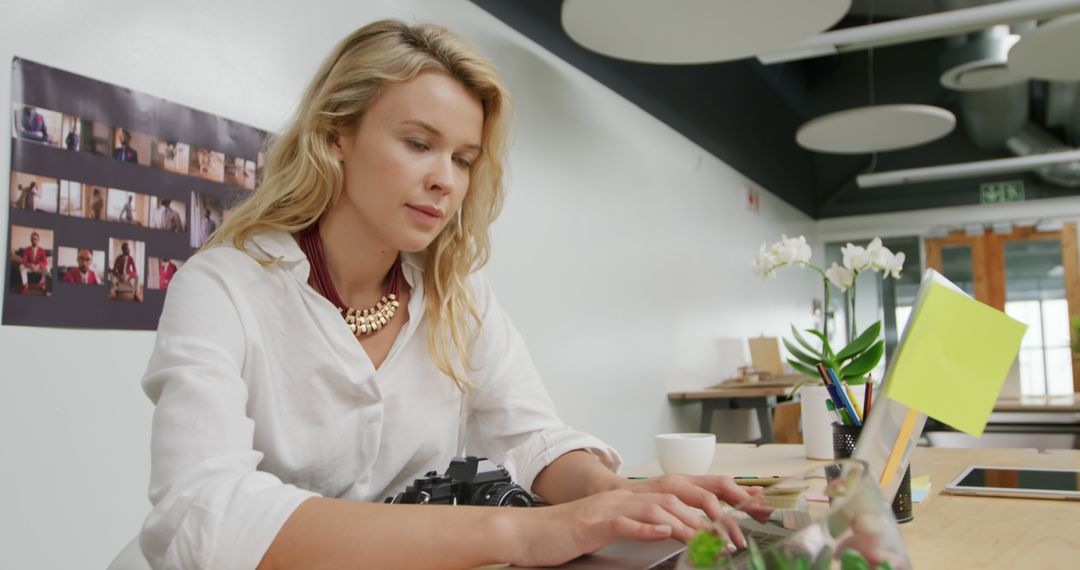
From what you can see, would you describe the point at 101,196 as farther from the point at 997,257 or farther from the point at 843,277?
the point at 997,257

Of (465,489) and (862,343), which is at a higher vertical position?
(862,343)

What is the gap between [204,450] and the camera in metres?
0.87

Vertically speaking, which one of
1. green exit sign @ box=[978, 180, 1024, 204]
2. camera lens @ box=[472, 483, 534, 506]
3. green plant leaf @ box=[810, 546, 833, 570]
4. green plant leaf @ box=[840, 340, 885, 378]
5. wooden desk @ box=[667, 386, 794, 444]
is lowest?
wooden desk @ box=[667, 386, 794, 444]

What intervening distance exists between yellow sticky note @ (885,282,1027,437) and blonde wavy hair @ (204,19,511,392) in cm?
79

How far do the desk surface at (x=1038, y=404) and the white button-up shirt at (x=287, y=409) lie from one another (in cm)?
319

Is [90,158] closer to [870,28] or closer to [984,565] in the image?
[984,565]

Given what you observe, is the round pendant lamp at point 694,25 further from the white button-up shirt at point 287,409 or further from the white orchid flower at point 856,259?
the white button-up shirt at point 287,409

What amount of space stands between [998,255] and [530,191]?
7236 millimetres

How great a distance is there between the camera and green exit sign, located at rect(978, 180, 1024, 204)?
27.9ft

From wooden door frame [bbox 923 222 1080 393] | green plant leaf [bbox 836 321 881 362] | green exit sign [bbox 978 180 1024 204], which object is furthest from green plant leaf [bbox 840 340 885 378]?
green exit sign [bbox 978 180 1024 204]

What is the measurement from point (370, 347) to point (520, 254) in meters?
2.21

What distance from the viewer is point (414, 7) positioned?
2.96 m

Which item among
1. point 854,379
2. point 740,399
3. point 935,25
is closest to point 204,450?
point 854,379

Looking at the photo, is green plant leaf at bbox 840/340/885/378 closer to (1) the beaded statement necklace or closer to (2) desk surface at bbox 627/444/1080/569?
(2) desk surface at bbox 627/444/1080/569
